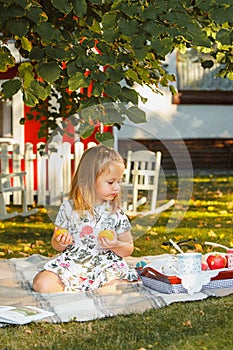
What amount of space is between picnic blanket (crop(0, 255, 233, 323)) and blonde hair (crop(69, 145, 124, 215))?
0.61 metres

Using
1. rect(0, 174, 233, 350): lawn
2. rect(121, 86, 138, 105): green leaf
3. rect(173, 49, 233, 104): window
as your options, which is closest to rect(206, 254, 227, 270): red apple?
rect(0, 174, 233, 350): lawn

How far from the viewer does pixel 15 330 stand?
433cm

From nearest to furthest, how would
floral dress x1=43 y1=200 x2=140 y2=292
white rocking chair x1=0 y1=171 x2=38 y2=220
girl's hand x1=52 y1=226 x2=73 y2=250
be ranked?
girl's hand x1=52 y1=226 x2=73 y2=250 → floral dress x1=43 y1=200 x2=140 y2=292 → white rocking chair x1=0 y1=171 x2=38 y2=220

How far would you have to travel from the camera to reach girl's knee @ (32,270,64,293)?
526 centimetres

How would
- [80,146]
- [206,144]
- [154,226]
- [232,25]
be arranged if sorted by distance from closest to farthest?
[232,25]
[154,226]
[80,146]
[206,144]

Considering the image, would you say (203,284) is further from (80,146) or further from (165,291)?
(80,146)

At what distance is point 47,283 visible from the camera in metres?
5.27

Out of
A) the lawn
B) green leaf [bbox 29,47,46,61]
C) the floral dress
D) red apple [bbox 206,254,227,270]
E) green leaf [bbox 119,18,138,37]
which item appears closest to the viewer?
the lawn

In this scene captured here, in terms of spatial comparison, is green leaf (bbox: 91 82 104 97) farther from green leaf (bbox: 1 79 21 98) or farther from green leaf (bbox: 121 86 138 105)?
green leaf (bbox: 1 79 21 98)

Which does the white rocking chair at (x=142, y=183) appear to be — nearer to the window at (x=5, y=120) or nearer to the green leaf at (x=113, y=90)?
the window at (x=5, y=120)

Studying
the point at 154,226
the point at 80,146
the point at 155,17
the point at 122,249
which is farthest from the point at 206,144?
the point at 155,17

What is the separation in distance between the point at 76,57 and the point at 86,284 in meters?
1.57

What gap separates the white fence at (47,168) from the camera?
34.4 feet

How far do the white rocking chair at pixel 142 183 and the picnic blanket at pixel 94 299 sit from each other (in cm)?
381
